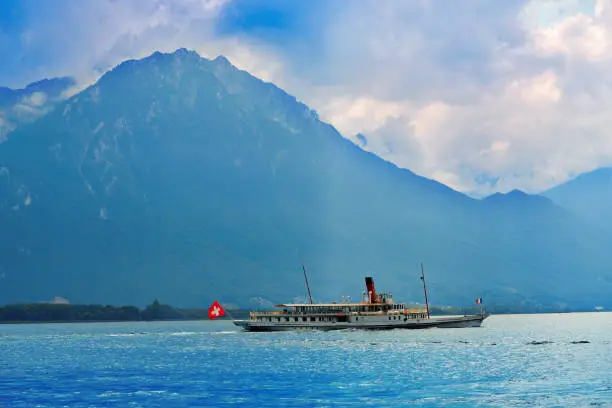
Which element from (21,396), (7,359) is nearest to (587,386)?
(21,396)

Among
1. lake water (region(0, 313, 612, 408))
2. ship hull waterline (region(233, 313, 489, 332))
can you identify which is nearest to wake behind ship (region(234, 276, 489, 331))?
ship hull waterline (region(233, 313, 489, 332))

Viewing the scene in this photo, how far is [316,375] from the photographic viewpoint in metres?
91.5

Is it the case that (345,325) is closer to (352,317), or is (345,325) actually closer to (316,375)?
(352,317)

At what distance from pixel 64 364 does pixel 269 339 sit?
56.6 meters

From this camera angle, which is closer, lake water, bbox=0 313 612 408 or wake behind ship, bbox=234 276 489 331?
lake water, bbox=0 313 612 408

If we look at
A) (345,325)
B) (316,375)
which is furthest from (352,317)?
(316,375)

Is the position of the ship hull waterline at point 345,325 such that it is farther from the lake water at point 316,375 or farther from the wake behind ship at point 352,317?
the lake water at point 316,375

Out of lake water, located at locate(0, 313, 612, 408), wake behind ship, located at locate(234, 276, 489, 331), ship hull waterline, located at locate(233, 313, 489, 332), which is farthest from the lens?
wake behind ship, located at locate(234, 276, 489, 331)

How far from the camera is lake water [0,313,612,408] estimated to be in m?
72.9

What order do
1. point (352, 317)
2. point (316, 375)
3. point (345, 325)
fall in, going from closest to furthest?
1. point (316, 375)
2. point (345, 325)
3. point (352, 317)

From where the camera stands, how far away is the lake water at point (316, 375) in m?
72.9

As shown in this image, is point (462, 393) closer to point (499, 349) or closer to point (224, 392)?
point (224, 392)

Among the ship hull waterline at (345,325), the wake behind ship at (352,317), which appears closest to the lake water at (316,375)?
the ship hull waterline at (345,325)

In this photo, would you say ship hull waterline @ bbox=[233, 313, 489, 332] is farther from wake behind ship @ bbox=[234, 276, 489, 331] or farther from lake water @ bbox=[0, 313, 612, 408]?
lake water @ bbox=[0, 313, 612, 408]
